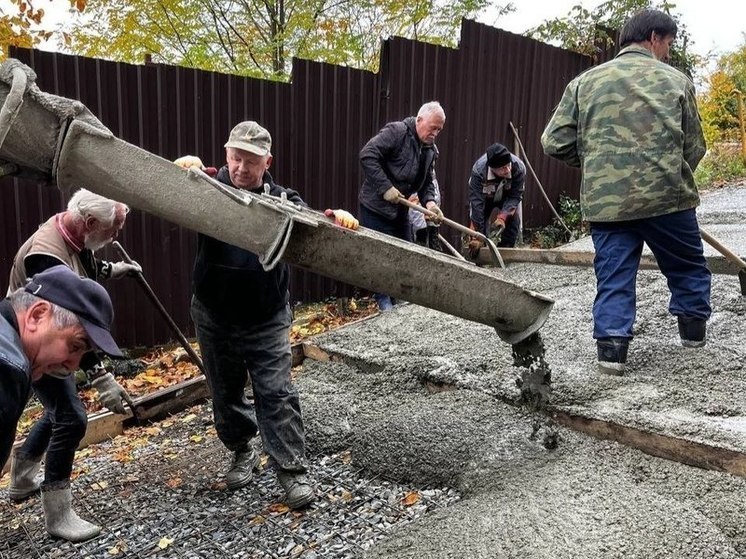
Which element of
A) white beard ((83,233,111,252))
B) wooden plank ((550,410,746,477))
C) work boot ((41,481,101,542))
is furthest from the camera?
white beard ((83,233,111,252))

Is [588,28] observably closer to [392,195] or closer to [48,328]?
[392,195]

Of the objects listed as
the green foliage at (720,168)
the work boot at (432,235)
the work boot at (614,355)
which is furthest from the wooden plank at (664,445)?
the green foliage at (720,168)

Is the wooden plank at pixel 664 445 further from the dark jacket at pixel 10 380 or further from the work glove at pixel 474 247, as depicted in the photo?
the work glove at pixel 474 247

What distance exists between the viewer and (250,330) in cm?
313

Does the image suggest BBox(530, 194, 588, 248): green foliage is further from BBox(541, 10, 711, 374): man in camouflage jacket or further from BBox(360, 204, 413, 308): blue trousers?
BBox(541, 10, 711, 374): man in camouflage jacket

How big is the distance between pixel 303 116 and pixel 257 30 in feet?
15.6

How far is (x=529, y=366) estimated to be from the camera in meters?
2.95

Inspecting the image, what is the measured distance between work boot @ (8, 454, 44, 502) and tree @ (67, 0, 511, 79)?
703 cm

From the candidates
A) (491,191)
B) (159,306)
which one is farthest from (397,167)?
(159,306)

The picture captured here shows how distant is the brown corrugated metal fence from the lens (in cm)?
499

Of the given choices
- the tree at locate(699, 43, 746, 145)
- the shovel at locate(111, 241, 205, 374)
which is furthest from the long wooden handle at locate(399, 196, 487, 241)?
the tree at locate(699, 43, 746, 145)

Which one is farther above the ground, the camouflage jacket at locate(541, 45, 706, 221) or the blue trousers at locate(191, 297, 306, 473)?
the camouflage jacket at locate(541, 45, 706, 221)

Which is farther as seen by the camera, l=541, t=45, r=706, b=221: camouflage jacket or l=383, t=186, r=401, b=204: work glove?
l=383, t=186, r=401, b=204: work glove

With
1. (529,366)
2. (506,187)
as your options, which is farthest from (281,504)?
(506,187)
